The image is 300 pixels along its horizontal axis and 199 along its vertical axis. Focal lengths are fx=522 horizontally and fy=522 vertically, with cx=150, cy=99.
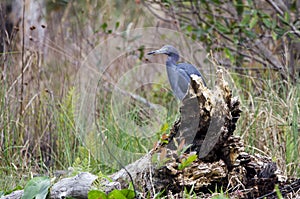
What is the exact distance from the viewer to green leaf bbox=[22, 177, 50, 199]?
260 centimetres

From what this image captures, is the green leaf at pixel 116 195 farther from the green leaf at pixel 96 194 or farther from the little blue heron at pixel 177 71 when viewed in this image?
the little blue heron at pixel 177 71

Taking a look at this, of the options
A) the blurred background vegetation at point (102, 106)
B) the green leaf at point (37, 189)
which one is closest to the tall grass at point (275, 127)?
the blurred background vegetation at point (102, 106)

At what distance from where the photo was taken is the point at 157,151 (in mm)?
2906

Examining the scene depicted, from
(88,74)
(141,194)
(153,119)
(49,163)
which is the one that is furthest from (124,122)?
(141,194)

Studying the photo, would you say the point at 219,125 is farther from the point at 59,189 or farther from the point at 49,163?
the point at 49,163

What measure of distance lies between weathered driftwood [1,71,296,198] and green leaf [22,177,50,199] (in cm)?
46

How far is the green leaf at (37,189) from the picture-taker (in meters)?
2.60

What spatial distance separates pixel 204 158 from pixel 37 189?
0.92 metres

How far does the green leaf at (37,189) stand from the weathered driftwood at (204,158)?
1.50 ft

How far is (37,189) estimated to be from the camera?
2619 mm

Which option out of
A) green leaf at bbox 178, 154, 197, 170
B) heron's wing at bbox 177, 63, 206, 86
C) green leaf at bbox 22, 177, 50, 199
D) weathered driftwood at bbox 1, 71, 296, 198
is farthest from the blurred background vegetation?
green leaf at bbox 178, 154, 197, 170

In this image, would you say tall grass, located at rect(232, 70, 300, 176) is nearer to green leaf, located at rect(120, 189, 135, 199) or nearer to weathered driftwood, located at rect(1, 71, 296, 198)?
weathered driftwood, located at rect(1, 71, 296, 198)

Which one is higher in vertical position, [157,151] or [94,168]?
[157,151]

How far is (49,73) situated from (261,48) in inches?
85.3
